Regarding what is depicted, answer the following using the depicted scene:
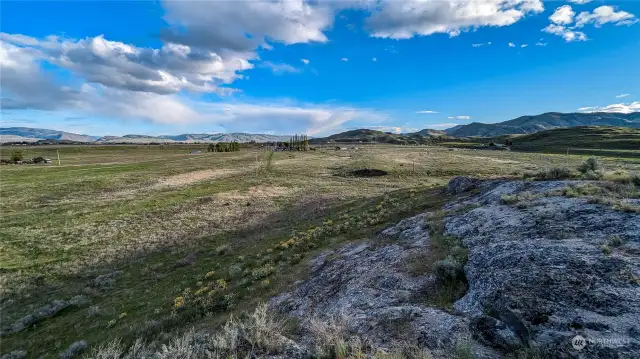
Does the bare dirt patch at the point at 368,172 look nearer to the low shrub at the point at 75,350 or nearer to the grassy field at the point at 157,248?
the grassy field at the point at 157,248

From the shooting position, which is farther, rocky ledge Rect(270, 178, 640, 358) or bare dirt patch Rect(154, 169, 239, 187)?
bare dirt patch Rect(154, 169, 239, 187)

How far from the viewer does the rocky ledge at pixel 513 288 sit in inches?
265

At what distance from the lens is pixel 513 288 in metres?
8.38

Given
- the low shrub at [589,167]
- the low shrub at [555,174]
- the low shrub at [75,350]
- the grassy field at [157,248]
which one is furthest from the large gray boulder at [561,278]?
the low shrub at [75,350]

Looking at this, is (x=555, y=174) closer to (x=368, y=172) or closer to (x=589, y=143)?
(x=368, y=172)

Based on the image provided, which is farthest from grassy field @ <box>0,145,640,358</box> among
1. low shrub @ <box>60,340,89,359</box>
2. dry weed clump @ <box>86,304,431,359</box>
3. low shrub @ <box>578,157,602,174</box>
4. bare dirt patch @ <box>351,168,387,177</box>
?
bare dirt patch @ <box>351,168,387,177</box>

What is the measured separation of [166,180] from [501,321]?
6133cm

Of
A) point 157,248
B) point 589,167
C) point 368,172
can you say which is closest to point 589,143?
point 368,172

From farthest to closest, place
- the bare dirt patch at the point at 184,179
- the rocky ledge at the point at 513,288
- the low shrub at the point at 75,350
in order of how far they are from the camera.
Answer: the bare dirt patch at the point at 184,179
the low shrub at the point at 75,350
the rocky ledge at the point at 513,288

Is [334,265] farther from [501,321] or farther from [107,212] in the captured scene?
[107,212]

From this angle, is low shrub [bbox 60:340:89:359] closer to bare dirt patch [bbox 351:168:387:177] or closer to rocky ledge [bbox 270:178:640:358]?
rocky ledge [bbox 270:178:640:358]

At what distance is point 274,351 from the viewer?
24.9 feet

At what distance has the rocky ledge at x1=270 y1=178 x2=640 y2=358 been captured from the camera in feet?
22.1

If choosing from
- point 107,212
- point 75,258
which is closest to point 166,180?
point 107,212
